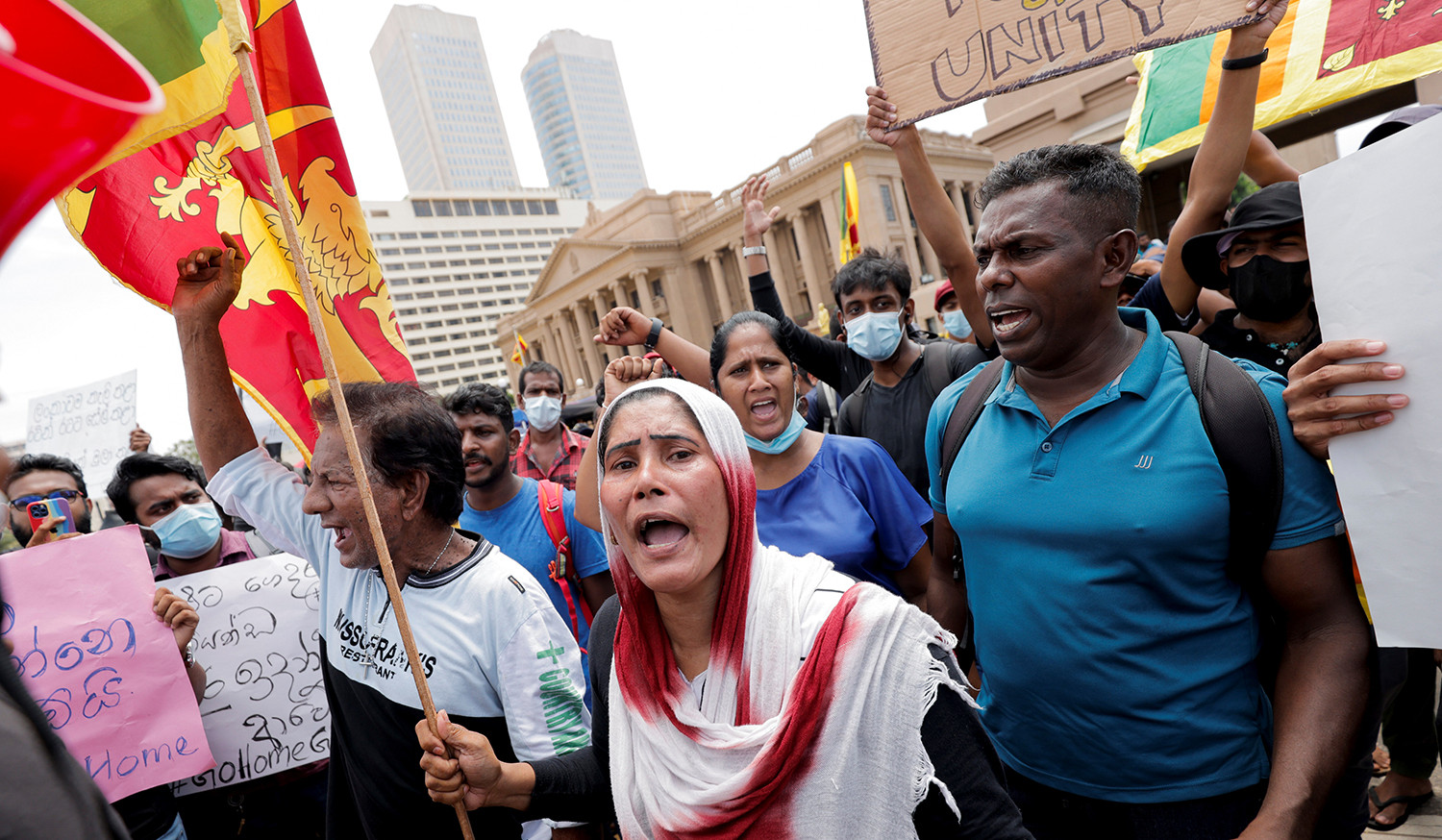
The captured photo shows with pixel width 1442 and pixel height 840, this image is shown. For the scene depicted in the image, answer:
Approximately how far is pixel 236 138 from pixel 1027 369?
231cm

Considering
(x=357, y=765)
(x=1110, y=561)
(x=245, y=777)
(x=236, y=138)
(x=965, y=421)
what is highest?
(x=236, y=138)

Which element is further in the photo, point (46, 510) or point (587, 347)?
point (587, 347)

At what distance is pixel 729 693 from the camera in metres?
1.47

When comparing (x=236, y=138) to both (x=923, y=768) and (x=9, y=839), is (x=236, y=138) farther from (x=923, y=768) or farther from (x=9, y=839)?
(x=923, y=768)

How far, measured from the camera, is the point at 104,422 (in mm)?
5477

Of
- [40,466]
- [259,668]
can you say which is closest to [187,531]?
[259,668]

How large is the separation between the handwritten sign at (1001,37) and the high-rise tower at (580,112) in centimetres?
14271

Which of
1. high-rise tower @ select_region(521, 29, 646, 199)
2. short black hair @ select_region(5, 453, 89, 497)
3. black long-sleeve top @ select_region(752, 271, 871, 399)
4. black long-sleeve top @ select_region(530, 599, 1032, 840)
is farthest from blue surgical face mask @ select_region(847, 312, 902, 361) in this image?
high-rise tower @ select_region(521, 29, 646, 199)

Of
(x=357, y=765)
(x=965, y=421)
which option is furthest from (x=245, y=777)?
(x=965, y=421)

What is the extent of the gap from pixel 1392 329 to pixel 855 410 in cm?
236

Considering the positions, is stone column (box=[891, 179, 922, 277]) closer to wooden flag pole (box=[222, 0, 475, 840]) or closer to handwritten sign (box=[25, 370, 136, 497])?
handwritten sign (box=[25, 370, 136, 497])

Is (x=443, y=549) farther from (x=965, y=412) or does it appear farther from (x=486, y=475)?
(x=965, y=412)

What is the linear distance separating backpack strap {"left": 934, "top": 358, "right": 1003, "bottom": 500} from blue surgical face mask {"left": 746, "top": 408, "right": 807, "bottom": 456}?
708mm

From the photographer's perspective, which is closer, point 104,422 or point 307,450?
point 307,450
